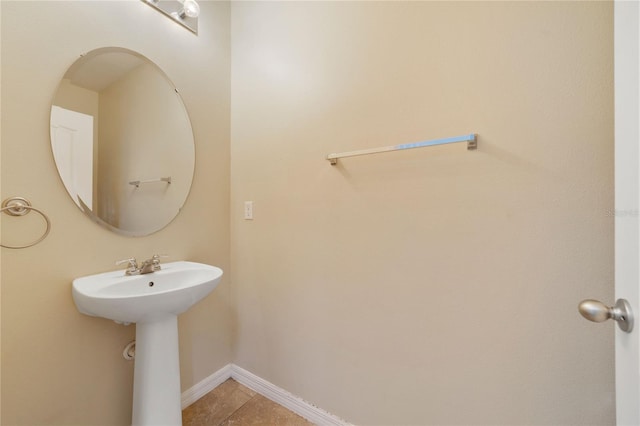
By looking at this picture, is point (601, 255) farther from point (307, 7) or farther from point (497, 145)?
point (307, 7)

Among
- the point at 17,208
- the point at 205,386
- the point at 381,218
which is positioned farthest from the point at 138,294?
the point at 381,218

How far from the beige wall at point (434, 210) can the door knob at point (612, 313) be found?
35cm

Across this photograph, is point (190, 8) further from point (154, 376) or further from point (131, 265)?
point (154, 376)

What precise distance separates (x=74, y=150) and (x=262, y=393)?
4.99ft

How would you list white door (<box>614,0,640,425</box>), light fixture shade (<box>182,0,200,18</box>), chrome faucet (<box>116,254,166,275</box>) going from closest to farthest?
white door (<box>614,0,640,425</box>) → chrome faucet (<box>116,254,166,275</box>) → light fixture shade (<box>182,0,200,18</box>)

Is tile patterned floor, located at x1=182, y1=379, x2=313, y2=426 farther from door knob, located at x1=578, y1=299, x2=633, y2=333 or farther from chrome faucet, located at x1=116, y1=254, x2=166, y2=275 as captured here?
door knob, located at x1=578, y1=299, x2=633, y2=333

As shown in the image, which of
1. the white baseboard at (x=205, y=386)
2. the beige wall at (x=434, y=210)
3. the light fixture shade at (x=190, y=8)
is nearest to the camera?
the beige wall at (x=434, y=210)

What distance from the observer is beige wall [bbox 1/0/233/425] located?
0.87 meters

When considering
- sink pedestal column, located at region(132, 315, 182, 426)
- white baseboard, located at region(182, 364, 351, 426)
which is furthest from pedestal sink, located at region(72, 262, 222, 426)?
white baseboard, located at region(182, 364, 351, 426)

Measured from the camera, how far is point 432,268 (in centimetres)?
98

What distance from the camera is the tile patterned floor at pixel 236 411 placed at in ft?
4.15

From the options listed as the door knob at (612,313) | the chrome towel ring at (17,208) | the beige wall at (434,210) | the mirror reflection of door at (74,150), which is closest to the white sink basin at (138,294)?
the chrome towel ring at (17,208)

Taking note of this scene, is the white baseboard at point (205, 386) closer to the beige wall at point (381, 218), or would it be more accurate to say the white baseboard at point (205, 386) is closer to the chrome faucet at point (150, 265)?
the beige wall at point (381, 218)

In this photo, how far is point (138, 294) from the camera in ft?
3.14
